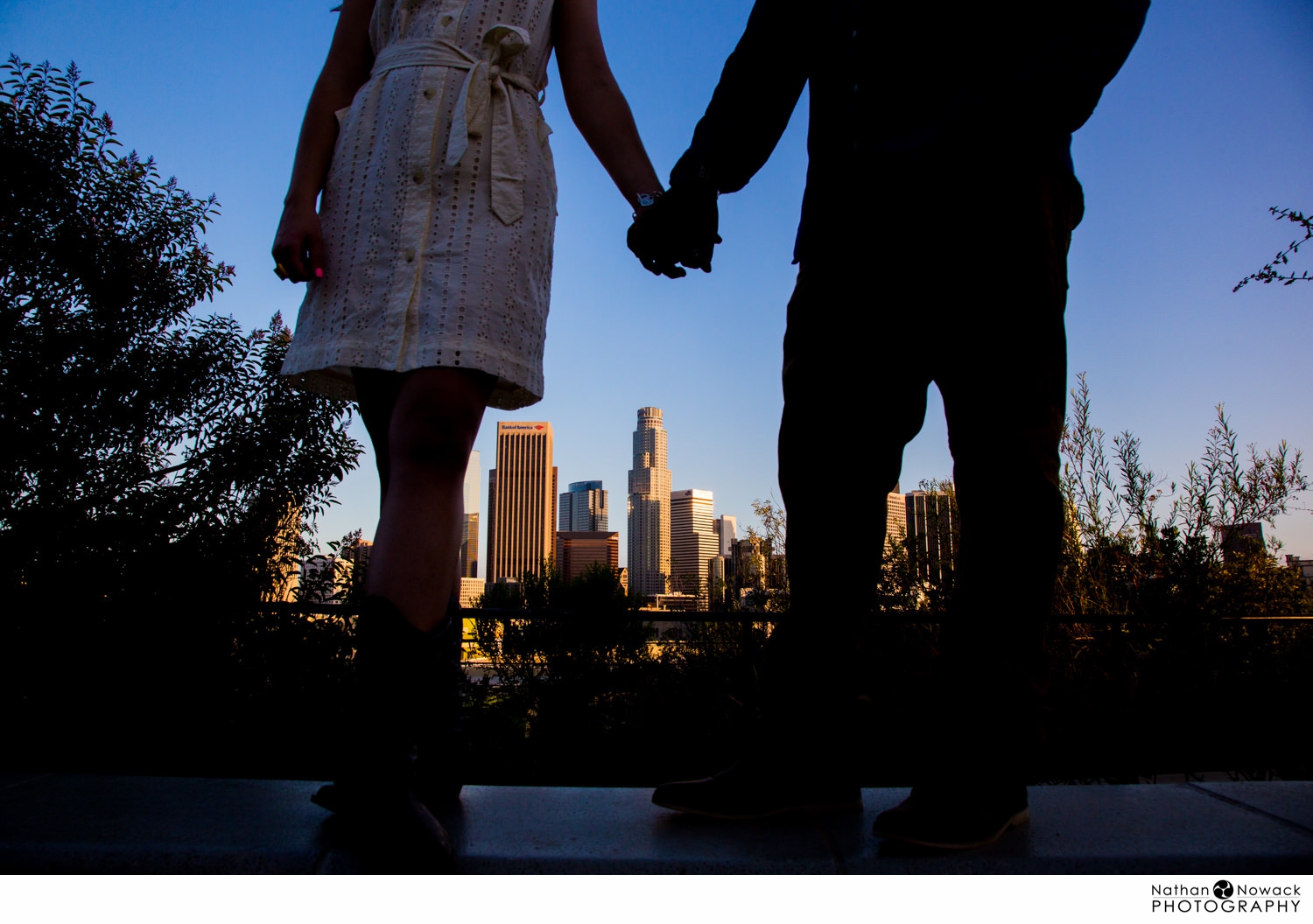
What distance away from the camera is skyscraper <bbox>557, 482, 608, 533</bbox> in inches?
5620

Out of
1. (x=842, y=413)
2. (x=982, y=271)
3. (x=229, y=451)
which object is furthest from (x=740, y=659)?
(x=229, y=451)

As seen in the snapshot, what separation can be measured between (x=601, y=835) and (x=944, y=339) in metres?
0.97

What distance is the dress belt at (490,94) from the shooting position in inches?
49.4

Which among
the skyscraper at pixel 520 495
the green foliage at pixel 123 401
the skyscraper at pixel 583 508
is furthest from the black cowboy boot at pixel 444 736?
the skyscraper at pixel 583 508

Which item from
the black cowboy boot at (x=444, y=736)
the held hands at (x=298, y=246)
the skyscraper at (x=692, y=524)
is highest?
the skyscraper at (x=692, y=524)

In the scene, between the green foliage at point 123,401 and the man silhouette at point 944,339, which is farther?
the green foliage at point 123,401

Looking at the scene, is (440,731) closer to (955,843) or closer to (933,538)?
(955,843)

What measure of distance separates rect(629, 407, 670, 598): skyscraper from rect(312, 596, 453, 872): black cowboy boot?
4615 inches

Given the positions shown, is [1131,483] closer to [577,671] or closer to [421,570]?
[577,671]

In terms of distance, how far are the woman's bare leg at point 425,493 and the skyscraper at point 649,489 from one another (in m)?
117

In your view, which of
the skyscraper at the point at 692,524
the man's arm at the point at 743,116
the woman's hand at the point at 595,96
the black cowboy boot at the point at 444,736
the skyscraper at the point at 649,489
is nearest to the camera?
the black cowboy boot at the point at 444,736

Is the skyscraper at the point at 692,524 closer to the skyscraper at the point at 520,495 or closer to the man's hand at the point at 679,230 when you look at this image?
the skyscraper at the point at 520,495

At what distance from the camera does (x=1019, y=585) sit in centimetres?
108

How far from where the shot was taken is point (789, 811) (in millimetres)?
1131
